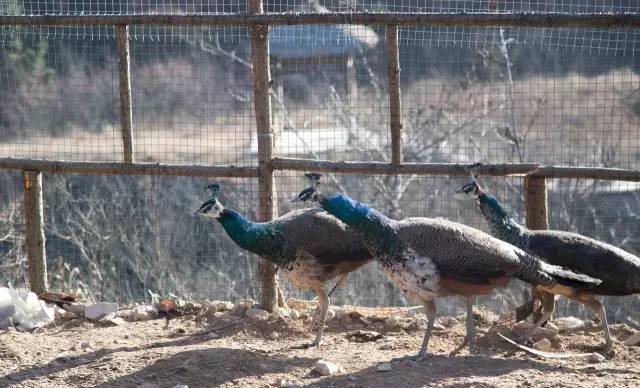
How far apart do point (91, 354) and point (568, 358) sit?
2878mm

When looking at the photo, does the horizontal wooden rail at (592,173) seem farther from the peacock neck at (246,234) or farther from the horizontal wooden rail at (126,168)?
the horizontal wooden rail at (126,168)

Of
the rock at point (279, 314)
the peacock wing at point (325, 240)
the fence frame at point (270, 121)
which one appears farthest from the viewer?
the rock at point (279, 314)

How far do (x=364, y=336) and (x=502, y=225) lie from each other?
3.75 ft

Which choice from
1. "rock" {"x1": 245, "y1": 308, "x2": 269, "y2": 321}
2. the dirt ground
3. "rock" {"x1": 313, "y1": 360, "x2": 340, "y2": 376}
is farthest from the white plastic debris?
"rock" {"x1": 313, "y1": 360, "x2": 340, "y2": 376}

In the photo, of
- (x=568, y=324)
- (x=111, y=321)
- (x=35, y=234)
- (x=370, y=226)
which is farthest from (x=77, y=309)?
(x=568, y=324)

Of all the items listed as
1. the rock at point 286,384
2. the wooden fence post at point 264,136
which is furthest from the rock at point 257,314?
the rock at point 286,384

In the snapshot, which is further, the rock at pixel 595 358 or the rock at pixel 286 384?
the rock at pixel 595 358

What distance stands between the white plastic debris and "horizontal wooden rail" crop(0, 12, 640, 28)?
76.5 inches

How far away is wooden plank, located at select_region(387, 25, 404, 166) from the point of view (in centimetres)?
616

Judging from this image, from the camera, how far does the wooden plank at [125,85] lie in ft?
21.4

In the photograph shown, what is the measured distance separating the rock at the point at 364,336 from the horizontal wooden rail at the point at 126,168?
1.32 metres

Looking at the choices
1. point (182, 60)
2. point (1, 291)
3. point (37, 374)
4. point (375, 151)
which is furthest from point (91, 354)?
point (182, 60)

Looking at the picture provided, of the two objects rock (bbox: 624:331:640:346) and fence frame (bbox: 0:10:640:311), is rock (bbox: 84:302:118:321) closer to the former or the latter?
fence frame (bbox: 0:10:640:311)

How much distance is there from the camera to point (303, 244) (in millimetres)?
5805
